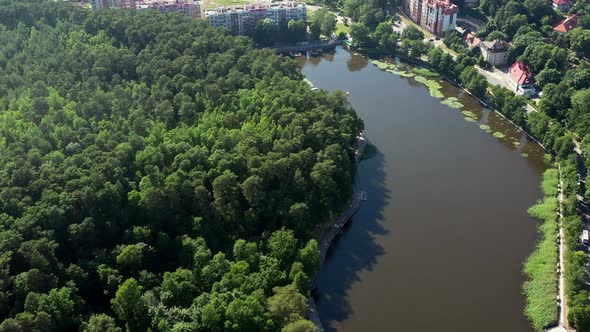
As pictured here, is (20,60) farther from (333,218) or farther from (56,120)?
(333,218)

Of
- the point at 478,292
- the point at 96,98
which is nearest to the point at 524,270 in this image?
the point at 478,292

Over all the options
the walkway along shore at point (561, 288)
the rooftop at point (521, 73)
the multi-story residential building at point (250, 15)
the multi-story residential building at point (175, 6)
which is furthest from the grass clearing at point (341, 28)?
the walkway along shore at point (561, 288)

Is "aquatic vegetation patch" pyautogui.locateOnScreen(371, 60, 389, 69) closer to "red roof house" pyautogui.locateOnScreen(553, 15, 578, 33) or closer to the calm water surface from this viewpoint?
the calm water surface

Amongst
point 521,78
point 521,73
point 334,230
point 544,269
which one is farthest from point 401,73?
point 544,269

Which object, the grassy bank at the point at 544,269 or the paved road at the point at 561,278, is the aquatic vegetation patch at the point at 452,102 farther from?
the paved road at the point at 561,278

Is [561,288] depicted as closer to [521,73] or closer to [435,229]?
[435,229]
